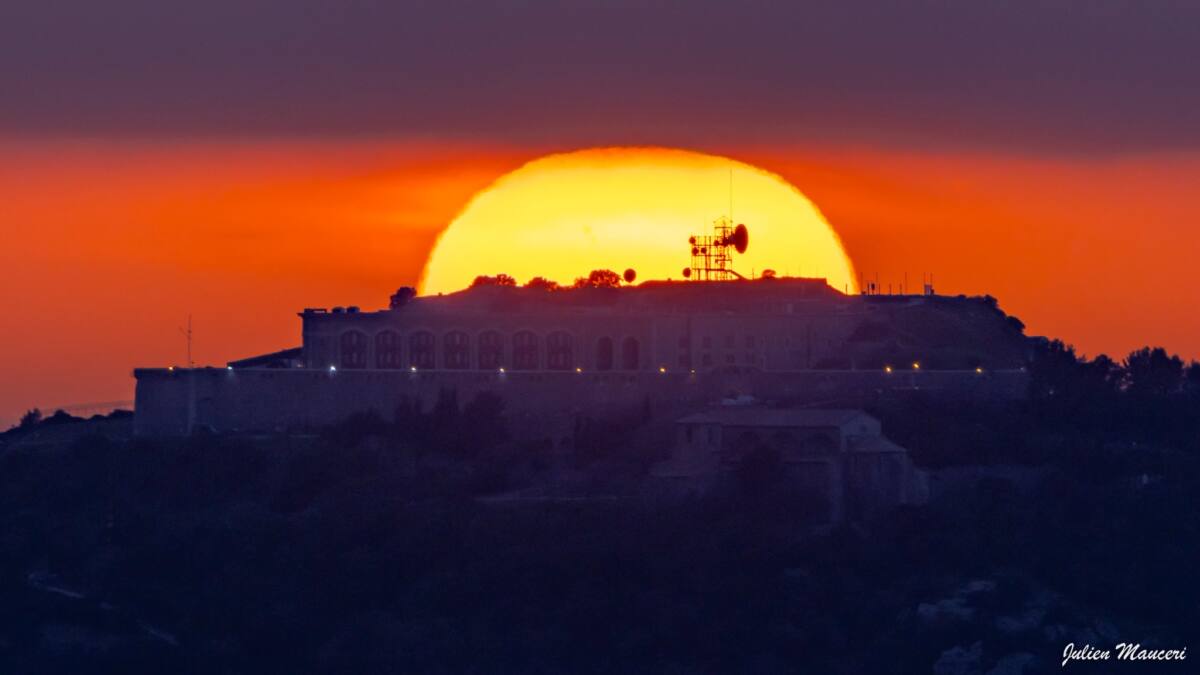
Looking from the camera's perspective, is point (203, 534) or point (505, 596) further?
point (203, 534)

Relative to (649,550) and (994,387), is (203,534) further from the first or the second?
(994,387)

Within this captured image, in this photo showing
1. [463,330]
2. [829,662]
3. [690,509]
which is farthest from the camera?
[463,330]

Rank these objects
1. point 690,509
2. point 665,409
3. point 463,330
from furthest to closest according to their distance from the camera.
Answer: point 463,330 → point 665,409 → point 690,509

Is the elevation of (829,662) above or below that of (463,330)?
below

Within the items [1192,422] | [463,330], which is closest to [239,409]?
[463,330]

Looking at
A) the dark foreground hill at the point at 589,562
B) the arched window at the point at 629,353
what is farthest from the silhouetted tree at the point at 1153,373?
the arched window at the point at 629,353

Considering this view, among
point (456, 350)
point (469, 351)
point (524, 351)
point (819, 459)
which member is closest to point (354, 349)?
point (456, 350)
